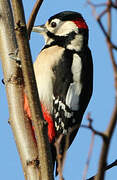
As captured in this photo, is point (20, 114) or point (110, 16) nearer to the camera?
point (110, 16)

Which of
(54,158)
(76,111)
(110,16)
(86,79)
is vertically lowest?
(54,158)

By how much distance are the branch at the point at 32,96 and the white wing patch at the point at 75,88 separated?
1.55 m

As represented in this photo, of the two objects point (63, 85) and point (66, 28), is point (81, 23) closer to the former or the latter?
point (66, 28)

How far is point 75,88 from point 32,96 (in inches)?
63.0

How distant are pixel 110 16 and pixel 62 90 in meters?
2.41

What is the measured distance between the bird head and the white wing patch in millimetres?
341

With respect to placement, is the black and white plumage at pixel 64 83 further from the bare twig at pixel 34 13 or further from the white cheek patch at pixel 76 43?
the bare twig at pixel 34 13

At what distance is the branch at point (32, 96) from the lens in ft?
6.68

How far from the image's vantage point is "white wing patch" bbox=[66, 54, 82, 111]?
3607 millimetres

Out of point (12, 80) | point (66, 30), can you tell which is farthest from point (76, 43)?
point (12, 80)

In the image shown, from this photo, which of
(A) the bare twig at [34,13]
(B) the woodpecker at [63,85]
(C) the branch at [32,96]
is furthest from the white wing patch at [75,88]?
(C) the branch at [32,96]

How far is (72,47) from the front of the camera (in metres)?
3.91

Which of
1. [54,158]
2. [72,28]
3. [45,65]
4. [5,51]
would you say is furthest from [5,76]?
[72,28]

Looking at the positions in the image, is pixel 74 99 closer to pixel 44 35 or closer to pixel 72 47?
pixel 72 47
